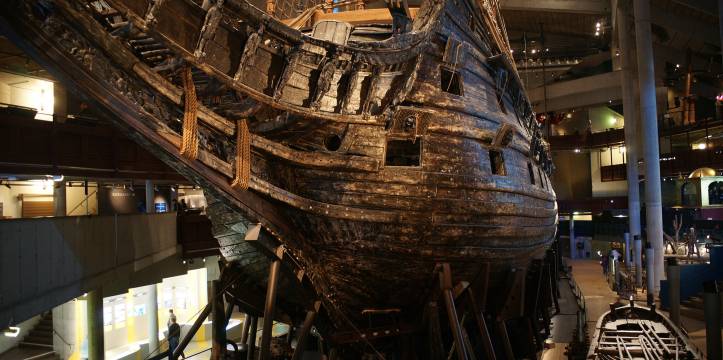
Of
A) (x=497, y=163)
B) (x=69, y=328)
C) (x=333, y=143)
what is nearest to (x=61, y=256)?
(x=333, y=143)

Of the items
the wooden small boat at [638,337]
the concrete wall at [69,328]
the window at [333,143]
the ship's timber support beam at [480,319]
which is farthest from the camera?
the concrete wall at [69,328]

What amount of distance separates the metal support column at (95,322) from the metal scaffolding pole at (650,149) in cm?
1331

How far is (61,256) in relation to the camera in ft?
17.5

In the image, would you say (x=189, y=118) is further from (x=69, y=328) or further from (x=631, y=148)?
(x=631, y=148)

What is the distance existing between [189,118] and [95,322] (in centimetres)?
566

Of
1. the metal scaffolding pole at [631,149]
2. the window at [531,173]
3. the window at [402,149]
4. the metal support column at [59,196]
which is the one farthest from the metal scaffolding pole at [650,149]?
the metal support column at [59,196]

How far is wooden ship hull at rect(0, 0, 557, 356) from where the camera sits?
3.50 meters

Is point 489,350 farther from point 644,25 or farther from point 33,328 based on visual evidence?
point 644,25

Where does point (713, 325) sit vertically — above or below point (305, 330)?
below

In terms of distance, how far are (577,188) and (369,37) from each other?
24.2 m

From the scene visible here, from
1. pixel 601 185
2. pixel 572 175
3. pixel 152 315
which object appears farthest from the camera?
pixel 572 175

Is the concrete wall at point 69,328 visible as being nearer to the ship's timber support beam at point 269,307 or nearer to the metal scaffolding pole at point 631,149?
the ship's timber support beam at point 269,307

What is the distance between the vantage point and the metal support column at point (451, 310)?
15.8 ft

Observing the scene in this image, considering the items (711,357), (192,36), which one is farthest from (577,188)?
(192,36)
